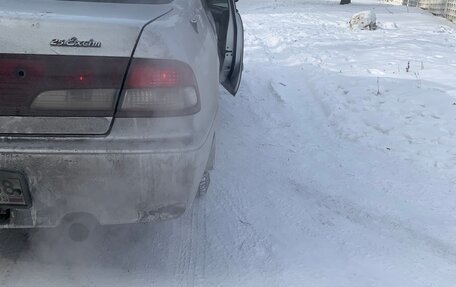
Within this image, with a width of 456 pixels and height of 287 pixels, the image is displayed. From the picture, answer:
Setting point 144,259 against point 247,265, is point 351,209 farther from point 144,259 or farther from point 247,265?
point 144,259

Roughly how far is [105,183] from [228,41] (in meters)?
2.85

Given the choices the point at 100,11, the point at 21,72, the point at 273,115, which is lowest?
the point at 273,115

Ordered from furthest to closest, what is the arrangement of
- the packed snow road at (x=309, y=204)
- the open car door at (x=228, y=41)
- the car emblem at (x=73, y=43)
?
the open car door at (x=228, y=41) < the packed snow road at (x=309, y=204) < the car emblem at (x=73, y=43)

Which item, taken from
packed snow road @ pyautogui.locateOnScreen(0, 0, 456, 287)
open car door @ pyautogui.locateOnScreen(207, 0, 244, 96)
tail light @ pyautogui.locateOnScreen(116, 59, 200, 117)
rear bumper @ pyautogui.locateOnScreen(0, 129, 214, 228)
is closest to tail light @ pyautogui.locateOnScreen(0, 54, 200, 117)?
tail light @ pyautogui.locateOnScreen(116, 59, 200, 117)

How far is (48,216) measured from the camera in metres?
2.51

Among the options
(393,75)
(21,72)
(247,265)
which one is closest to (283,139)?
(247,265)

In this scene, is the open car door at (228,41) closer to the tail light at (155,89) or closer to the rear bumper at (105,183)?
the tail light at (155,89)

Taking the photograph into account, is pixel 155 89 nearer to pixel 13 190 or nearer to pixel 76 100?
pixel 76 100

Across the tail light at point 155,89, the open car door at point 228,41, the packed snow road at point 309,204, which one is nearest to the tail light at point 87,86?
the tail light at point 155,89

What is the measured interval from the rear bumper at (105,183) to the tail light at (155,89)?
0.19m

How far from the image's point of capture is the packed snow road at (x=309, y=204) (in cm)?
304

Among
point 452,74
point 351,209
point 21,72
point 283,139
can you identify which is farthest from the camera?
point 452,74

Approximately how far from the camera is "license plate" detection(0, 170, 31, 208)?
2.40m

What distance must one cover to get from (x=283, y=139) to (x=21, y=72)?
3.35m
